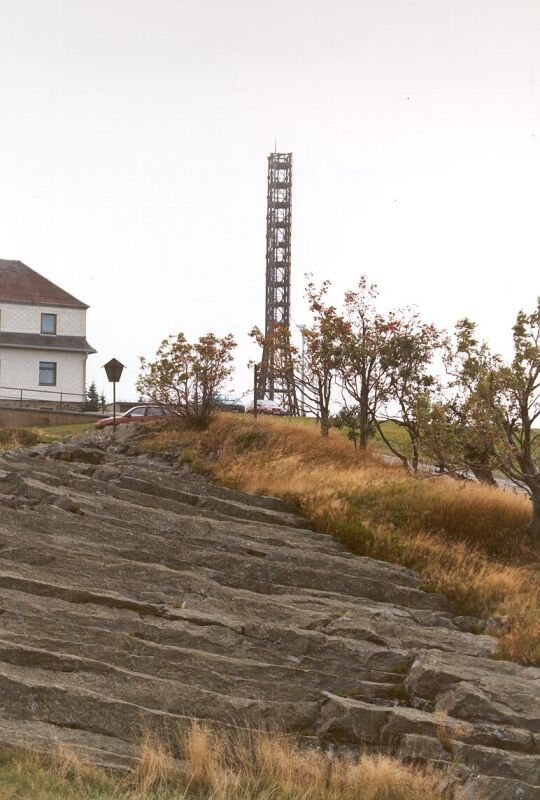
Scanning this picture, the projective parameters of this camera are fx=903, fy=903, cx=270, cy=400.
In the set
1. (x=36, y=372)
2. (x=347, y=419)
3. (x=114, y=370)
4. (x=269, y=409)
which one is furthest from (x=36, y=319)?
(x=347, y=419)

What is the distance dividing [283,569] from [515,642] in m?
4.93

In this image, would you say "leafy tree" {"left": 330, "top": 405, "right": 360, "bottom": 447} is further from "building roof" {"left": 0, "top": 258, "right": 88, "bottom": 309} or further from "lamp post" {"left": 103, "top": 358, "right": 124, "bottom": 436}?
"building roof" {"left": 0, "top": 258, "right": 88, "bottom": 309}

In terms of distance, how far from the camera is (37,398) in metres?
64.5

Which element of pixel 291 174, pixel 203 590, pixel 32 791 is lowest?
pixel 32 791

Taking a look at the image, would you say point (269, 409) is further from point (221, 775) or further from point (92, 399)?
point (221, 775)

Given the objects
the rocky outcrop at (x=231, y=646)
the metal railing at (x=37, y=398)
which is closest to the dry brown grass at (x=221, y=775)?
the rocky outcrop at (x=231, y=646)

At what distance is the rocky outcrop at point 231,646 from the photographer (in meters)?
13.3

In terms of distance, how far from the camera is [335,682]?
14773mm

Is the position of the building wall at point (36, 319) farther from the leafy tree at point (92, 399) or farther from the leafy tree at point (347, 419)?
the leafy tree at point (347, 419)

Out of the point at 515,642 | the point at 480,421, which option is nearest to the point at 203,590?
the point at 515,642

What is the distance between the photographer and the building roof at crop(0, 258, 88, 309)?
66.1 metres

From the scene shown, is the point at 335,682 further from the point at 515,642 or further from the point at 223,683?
the point at 515,642

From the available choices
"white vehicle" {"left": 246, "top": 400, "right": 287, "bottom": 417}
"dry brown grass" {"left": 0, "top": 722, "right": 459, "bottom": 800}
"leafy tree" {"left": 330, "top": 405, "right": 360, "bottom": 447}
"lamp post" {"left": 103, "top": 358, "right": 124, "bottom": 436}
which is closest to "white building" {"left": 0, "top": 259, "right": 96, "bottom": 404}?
"white vehicle" {"left": 246, "top": 400, "right": 287, "bottom": 417}

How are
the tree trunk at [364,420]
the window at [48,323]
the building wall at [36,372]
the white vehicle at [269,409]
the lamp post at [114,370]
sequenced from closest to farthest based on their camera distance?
the tree trunk at [364,420]
the lamp post at [114,370]
the white vehicle at [269,409]
the building wall at [36,372]
the window at [48,323]
